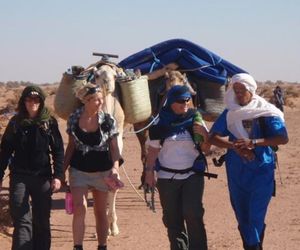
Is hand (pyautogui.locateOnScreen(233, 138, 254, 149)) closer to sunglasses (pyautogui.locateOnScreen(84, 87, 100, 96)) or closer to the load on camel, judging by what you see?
sunglasses (pyautogui.locateOnScreen(84, 87, 100, 96))

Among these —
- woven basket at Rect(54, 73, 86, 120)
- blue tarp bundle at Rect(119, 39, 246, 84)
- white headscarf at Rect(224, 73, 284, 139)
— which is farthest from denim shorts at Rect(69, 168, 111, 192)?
blue tarp bundle at Rect(119, 39, 246, 84)

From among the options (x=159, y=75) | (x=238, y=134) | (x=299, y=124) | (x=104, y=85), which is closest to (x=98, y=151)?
(x=238, y=134)

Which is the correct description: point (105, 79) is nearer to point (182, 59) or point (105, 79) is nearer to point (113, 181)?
point (113, 181)

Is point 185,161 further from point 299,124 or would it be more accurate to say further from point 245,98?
point 299,124

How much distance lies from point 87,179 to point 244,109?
62.1 inches

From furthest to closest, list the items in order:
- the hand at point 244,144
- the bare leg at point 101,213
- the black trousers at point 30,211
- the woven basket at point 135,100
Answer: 1. the woven basket at point 135,100
2. the bare leg at point 101,213
3. the black trousers at point 30,211
4. the hand at point 244,144

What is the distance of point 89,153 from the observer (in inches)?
259

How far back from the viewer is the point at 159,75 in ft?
34.3

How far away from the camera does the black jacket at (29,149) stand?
6391 mm

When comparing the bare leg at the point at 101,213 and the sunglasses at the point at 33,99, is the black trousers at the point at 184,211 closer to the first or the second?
the bare leg at the point at 101,213

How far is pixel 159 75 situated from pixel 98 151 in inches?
159

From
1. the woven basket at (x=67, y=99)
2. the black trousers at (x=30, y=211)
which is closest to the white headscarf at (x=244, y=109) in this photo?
the black trousers at (x=30, y=211)

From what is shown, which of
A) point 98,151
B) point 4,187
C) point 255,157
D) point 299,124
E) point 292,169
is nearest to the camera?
point 255,157

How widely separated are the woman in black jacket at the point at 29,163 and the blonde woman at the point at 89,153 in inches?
7.0
